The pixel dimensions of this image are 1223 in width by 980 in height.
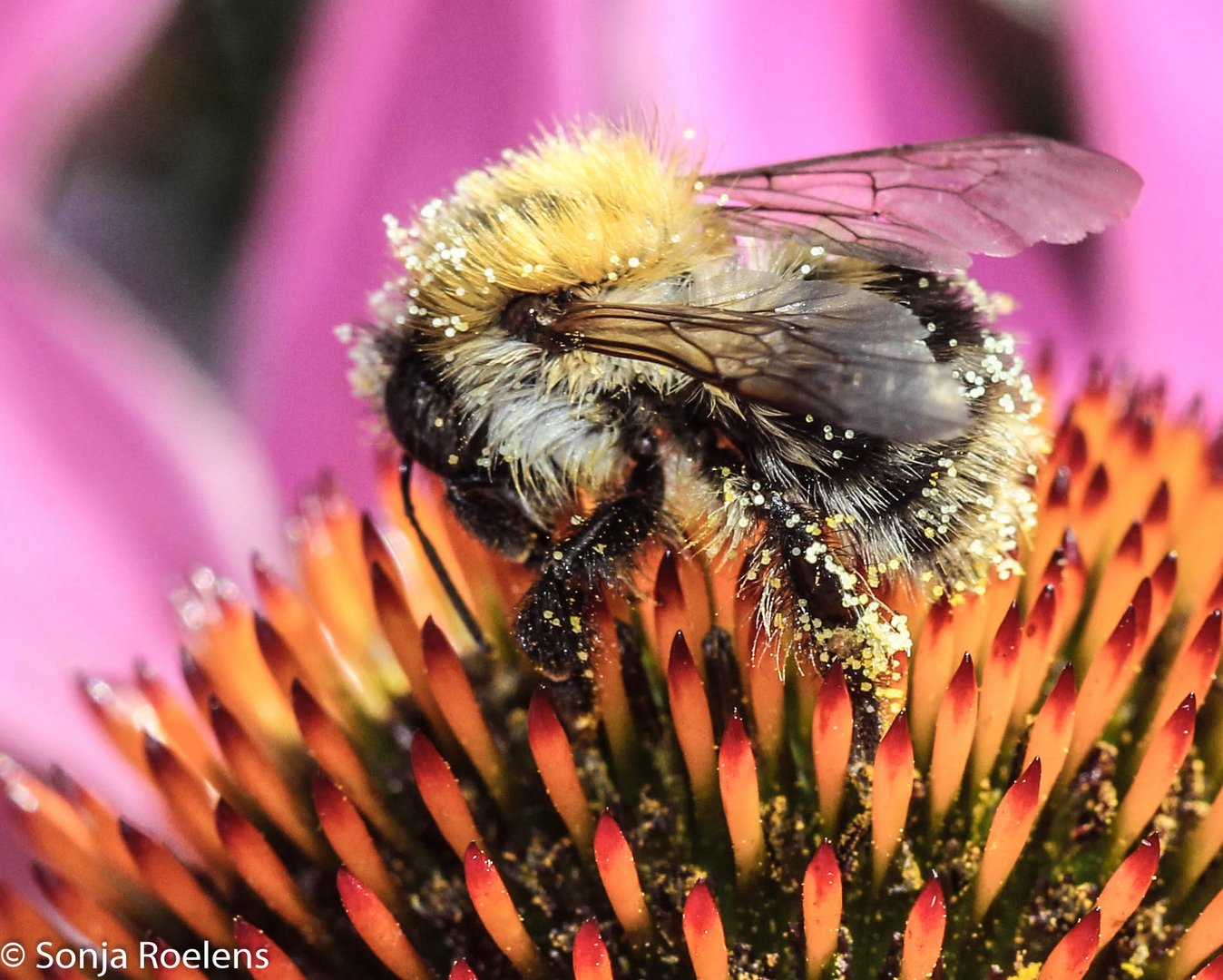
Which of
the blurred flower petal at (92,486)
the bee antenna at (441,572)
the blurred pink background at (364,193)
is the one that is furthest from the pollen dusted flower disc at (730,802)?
the blurred pink background at (364,193)

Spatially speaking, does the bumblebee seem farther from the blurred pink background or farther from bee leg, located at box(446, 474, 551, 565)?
the blurred pink background

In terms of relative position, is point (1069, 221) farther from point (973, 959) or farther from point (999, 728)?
point (973, 959)

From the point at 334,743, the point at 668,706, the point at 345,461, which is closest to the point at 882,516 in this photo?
the point at 668,706

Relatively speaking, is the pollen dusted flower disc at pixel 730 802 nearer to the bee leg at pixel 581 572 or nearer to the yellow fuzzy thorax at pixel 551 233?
the bee leg at pixel 581 572

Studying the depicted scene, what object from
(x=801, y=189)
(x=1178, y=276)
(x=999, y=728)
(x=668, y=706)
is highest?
(x=1178, y=276)

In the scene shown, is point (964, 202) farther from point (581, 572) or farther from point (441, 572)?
point (441, 572)

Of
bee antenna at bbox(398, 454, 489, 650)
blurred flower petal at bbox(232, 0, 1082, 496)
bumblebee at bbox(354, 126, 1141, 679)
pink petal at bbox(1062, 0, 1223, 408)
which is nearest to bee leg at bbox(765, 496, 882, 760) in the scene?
bumblebee at bbox(354, 126, 1141, 679)
